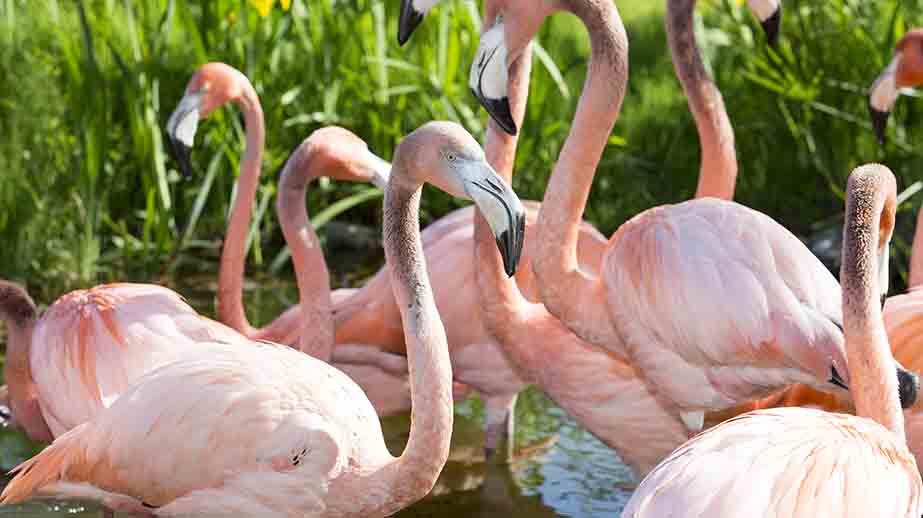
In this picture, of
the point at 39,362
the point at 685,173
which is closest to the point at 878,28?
the point at 685,173

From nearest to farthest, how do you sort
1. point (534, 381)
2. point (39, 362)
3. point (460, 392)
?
point (39, 362), point (534, 381), point (460, 392)

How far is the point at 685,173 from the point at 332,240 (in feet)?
5.45

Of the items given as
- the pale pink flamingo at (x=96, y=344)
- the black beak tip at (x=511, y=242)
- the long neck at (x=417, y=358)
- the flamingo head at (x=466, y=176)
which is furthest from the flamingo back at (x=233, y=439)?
the black beak tip at (x=511, y=242)

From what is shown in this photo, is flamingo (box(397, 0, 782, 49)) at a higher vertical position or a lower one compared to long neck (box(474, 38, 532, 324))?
higher

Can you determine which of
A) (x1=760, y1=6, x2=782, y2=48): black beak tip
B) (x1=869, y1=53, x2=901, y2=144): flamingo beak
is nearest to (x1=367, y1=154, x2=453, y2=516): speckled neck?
(x1=760, y1=6, x2=782, y2=48): black beak tip

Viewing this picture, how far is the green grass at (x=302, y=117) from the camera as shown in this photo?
6562mm

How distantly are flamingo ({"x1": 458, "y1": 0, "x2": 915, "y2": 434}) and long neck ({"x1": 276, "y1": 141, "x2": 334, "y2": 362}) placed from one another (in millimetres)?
735

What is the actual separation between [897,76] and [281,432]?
2396 mm

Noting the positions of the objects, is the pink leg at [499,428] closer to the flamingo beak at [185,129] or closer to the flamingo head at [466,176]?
the flamingo beak at [185,129]

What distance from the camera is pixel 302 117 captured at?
6840mm

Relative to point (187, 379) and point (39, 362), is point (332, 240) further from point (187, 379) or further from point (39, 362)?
point (187, 379)

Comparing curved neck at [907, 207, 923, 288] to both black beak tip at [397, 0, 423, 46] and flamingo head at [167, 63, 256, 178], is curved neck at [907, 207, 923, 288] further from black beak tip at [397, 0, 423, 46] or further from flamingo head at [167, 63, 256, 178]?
flamingo head at [167, 63, 256, 178]

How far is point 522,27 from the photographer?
448 centimetres

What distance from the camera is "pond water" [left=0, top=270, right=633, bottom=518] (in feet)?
15.8
